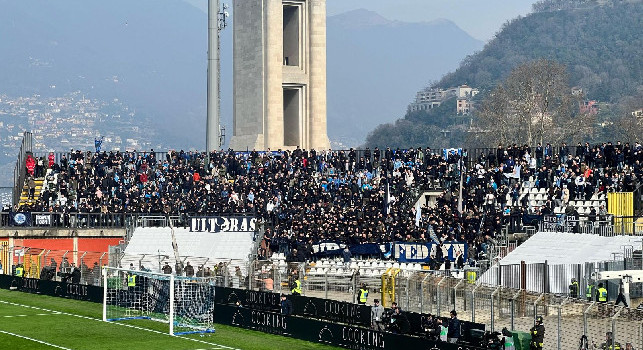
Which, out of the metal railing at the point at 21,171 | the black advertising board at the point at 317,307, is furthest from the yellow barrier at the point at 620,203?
the metal railing at the point at 21,171

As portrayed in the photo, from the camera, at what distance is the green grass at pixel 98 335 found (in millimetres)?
43000

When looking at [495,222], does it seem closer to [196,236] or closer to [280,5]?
[196,236]

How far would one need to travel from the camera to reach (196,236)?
2805 inches

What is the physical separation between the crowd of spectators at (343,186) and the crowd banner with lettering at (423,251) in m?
0.95

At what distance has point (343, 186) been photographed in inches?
3066

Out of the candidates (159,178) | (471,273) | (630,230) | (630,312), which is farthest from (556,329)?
(159,178)

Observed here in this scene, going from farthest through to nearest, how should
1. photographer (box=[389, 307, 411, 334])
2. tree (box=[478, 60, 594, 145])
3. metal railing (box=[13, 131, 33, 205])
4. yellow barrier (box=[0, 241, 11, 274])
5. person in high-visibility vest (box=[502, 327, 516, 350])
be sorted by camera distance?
tree (box=[478, 60, 594, 145]), metal railing (box=[13, 131, 33, 205]), yellow barrier (box=[0, 241, 11, 274]), photographer (box=[389, 307, 411, 334]), person in high-visibility vest (box=[502, 327, 516, 350])

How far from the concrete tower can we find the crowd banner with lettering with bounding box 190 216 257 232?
24412 mm

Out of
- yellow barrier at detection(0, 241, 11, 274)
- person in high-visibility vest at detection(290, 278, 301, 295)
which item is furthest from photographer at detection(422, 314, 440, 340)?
yellow barrier at detection(0, 241, 11, 274)

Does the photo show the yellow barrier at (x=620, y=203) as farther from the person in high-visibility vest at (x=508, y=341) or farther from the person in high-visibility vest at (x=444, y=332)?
the person in high-visibility vest at (x=508, y=341)

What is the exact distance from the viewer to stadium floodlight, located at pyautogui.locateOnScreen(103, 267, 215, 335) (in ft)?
156

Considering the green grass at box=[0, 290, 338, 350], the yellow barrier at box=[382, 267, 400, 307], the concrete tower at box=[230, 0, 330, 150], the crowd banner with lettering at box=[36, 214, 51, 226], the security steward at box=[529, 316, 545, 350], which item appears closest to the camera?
the security steward at box=[529, 316, 545, 350]

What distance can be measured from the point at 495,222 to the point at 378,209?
10131mm

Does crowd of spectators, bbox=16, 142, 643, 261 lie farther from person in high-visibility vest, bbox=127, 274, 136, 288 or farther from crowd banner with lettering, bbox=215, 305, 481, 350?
crowd banner with lettering, bbox=215, 305, 481, 350
